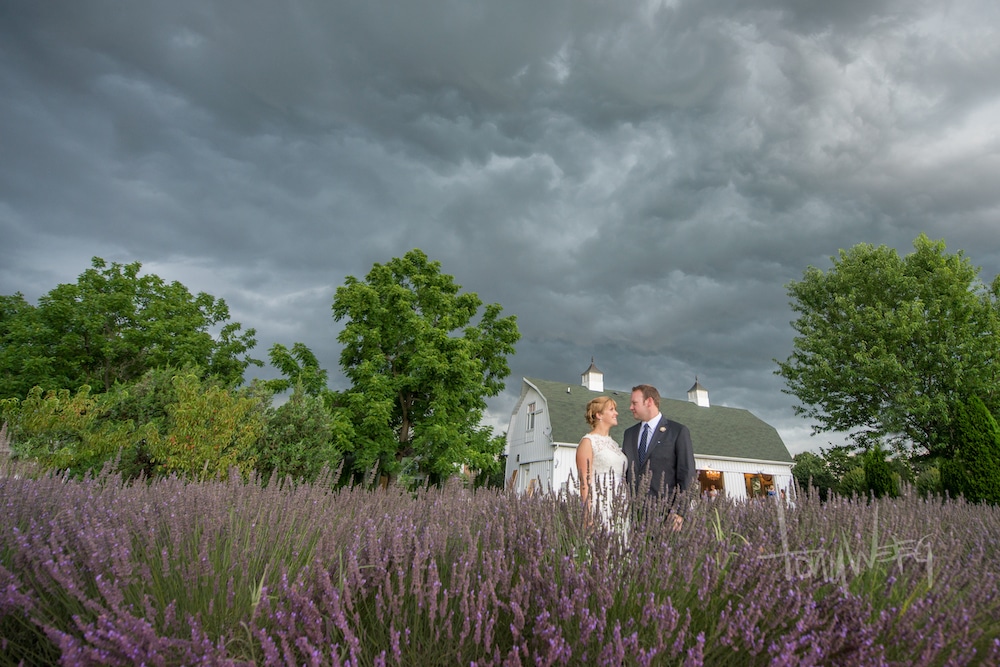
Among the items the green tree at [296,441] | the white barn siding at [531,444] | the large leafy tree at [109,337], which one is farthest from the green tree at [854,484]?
the large leafy tree at [109,337]

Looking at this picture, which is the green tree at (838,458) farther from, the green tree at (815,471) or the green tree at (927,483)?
the green tree at (927,483)

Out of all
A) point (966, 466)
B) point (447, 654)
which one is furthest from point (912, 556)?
point (966, 466)

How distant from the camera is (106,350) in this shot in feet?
69.4

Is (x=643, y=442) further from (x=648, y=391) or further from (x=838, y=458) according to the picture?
(x=838, y=458)

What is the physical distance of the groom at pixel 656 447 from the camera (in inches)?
175

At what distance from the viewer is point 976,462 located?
10.3 metres

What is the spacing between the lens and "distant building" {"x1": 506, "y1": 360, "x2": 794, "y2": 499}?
22094 millimetres

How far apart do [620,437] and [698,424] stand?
4.03 m

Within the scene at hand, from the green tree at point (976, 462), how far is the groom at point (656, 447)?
8.96 metres

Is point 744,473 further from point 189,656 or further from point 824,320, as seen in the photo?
point 189,656

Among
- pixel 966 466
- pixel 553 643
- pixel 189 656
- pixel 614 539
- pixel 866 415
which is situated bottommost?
pixel 189 656

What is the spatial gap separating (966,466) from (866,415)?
12424 mm

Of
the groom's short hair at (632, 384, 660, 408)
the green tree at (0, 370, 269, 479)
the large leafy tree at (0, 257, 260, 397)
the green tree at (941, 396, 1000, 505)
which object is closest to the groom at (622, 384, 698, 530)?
the groom's short hair at (632, 384, 660, 408)

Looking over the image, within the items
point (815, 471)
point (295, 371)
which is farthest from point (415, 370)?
point (815, 471)
